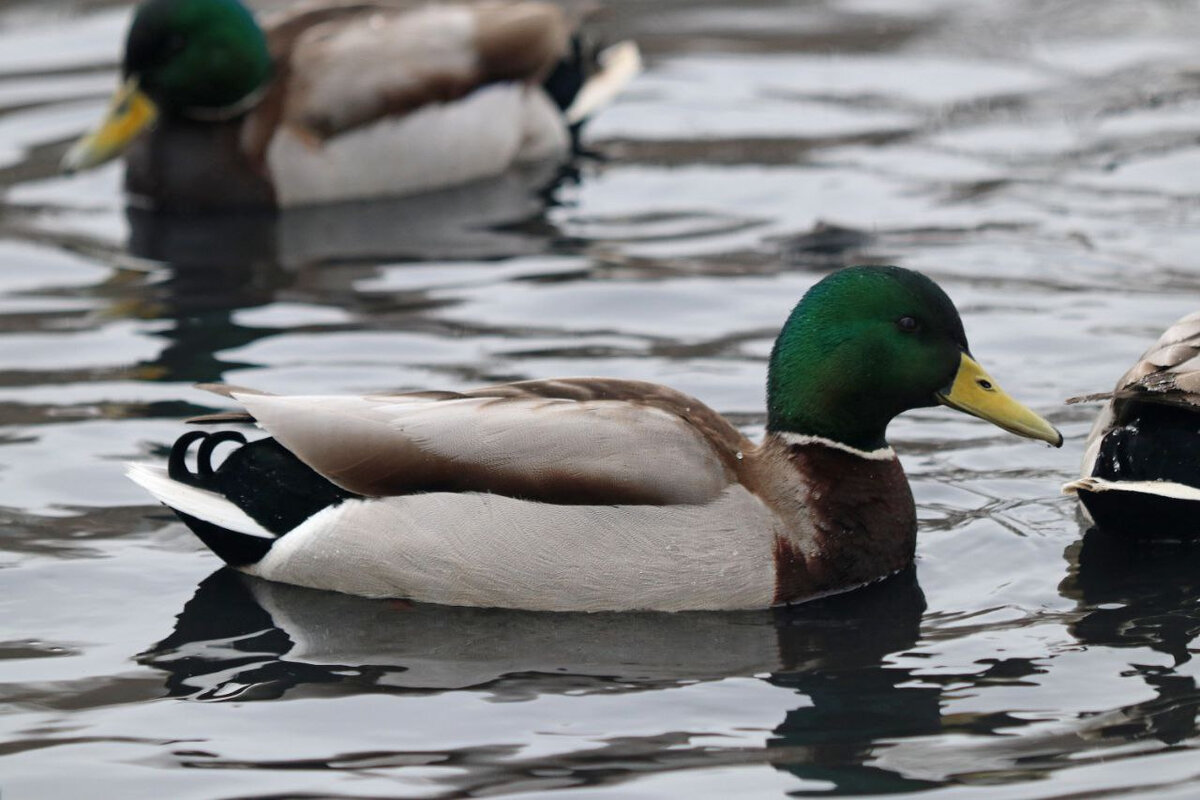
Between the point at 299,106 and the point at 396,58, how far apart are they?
63cm

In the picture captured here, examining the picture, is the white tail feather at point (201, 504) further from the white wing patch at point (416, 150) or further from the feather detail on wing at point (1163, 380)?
the white wing patch at point (416, 150)

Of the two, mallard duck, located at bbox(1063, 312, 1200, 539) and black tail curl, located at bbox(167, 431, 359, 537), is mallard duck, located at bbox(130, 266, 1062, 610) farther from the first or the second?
mallard duck, located at bbox(1063, 312, 1200, 539)

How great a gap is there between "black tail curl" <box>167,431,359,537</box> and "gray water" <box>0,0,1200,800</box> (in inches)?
10.4

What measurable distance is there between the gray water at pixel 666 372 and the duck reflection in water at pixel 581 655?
0.05 feet

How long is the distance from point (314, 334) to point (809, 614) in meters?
3.48

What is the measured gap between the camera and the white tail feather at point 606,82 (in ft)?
41.0

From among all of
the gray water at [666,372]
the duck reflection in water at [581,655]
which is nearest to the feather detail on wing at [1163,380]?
the gray water at [666,372]

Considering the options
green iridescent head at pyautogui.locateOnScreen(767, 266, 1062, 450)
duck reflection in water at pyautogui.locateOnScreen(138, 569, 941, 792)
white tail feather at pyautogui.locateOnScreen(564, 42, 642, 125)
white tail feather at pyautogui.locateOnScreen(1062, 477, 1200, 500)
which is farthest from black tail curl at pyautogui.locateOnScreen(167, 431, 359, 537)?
white tail feather at pyautogui.locateOnScreen(564, 42, 642, 125)

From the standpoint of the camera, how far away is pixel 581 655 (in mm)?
5922

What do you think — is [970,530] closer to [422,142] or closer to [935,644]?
[935,644]

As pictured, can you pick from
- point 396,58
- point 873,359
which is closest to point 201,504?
point 873,359

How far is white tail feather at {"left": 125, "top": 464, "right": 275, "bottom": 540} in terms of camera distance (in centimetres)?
638

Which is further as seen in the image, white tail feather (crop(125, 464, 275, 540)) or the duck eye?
the duck eye

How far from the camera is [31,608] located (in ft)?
20.8
